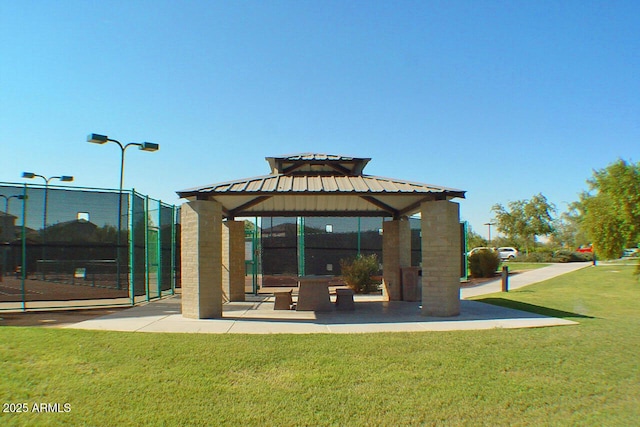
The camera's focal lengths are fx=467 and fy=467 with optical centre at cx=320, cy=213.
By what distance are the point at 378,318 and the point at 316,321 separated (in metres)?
1.41

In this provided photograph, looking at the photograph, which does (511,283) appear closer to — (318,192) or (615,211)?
(615,211)

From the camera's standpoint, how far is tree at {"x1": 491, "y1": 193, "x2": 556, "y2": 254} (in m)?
50.9

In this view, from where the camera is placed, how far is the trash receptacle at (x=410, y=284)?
1367cm

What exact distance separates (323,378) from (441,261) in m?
5.23

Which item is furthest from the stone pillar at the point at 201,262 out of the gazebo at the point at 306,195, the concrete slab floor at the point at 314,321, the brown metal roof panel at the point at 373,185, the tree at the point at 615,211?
the tree at the point at 615,211

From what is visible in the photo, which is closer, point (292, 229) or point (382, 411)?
point (382, 411)

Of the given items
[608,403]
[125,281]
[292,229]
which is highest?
[292,229]

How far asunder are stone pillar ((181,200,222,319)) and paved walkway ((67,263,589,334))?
33 cm

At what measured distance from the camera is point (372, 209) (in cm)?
1495

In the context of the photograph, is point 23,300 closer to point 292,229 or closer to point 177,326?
point 177,326

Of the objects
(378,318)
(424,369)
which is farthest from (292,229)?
(424,369)

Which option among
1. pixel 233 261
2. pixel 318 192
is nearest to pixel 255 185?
pixel 318 192

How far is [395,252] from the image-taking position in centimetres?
1455

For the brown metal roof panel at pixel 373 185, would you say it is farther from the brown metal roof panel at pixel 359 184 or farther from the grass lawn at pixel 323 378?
the grass lawn at pixel 323 378
